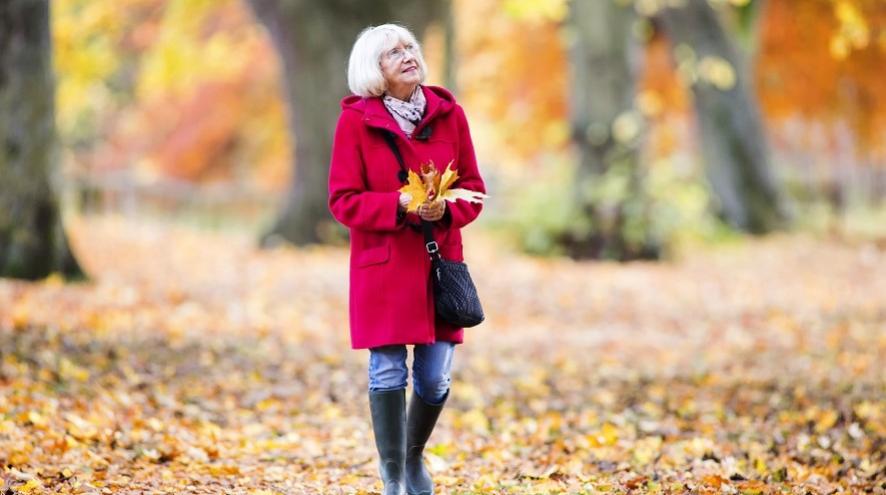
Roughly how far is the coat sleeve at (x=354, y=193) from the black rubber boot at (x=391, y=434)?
693 mm

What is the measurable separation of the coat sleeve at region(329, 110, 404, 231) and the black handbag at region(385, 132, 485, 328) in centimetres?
13

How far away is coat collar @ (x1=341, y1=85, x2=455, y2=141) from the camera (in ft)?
14.9

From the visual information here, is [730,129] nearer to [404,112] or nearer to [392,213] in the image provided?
[404,112]

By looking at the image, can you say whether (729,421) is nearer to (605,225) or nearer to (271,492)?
(271,492)

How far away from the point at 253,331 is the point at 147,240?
30.0 feet

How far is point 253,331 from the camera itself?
9586mm

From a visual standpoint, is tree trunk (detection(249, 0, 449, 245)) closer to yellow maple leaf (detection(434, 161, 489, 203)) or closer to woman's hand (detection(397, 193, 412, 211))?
yellow maple leaf (detection(434, 161, 489, 203))

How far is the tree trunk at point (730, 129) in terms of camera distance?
21750 millimetres

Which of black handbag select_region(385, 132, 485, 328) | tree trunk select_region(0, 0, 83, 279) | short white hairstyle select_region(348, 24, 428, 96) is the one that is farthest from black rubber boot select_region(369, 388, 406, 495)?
tree trunk select_region(0, 0, 83, 279)

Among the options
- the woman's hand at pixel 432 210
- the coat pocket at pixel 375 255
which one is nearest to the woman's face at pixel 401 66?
the woman's hand at pixel 432 210

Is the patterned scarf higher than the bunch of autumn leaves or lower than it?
higher

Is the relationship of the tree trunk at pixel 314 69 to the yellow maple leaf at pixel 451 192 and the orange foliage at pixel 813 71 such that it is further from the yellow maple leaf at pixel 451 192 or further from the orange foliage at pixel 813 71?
the yellow maple leaf at pixel 451 192

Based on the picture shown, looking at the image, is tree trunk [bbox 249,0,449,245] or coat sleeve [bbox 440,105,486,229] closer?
coat sleeve [bbox 440,105,486,229]

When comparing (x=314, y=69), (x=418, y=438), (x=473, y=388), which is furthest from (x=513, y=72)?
(x=418, y=438)
